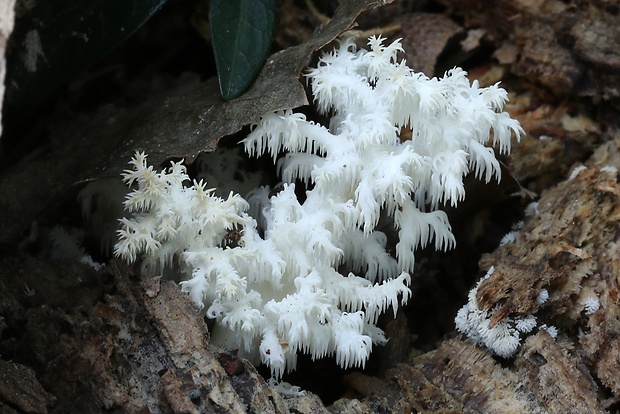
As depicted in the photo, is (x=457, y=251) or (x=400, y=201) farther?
(x=457, y=251)

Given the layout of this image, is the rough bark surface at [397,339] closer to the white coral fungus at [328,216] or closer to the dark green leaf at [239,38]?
the white coral fungus at [328,216]

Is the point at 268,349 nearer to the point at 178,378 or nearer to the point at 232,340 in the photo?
the point at 232,340

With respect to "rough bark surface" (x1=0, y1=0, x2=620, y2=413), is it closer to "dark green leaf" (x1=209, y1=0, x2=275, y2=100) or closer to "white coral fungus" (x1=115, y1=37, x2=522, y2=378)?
"white coral fungus" (x1=115, y1=37, x2=522, y2=378)

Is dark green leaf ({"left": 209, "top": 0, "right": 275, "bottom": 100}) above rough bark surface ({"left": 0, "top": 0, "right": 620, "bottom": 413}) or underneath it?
above

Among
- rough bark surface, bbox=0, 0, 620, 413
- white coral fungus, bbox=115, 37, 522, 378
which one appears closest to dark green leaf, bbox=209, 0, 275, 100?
white coral fungus, bbox=115, 37, 522, 378

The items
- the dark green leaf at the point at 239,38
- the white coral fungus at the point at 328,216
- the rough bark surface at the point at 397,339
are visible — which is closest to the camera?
the rough bark surface at the point at 397,339

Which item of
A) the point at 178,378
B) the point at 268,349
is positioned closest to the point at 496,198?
the point at 268,349

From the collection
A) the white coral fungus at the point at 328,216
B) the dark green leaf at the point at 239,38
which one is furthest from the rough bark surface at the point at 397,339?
the dark green leaf at the point at 239,38
